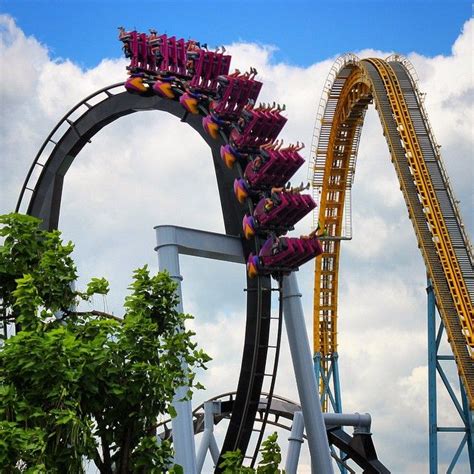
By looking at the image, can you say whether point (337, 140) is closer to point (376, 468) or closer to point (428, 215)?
point (428, 215)

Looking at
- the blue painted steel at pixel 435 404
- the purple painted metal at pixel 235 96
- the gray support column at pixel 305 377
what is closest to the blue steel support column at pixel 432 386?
the blue painted steel at pixel 435 404

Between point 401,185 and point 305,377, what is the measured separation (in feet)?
34.1

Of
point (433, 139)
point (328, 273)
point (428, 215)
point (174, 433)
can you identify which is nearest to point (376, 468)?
point (174, 433)

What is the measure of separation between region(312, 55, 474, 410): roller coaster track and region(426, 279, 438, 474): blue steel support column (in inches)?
22.0

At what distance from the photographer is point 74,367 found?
10.0 meters

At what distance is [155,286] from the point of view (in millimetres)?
11086

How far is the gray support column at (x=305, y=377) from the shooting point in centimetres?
1772

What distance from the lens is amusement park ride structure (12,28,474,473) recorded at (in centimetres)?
1667

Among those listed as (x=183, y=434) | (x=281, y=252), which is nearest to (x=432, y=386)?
(x=281, y=252)

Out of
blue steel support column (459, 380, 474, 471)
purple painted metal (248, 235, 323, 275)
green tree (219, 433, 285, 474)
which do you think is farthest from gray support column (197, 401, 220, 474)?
green tree (219, 433, 285, 474)

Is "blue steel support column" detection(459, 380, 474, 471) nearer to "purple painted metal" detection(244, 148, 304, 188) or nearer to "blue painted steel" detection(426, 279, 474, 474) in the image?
"blue painted steel" detection(426, 279, 474, 474)

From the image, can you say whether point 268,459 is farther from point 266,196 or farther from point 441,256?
A: point 441,256

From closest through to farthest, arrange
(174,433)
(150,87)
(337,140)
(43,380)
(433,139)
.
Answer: (43,380), (174,433), (150,87), (433,139), (337,140)

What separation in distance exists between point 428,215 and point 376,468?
795 centimetres
